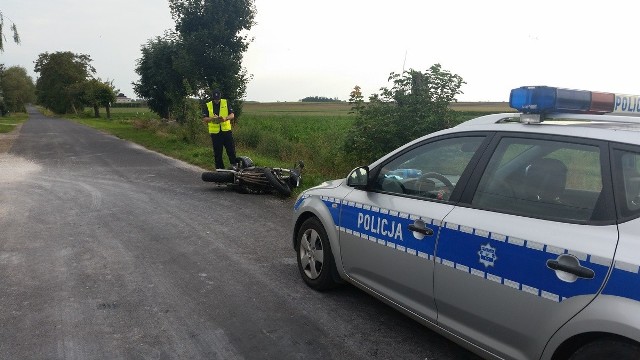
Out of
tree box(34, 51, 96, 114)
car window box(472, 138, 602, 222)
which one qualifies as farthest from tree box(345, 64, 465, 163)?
tree box(34, 51, 96, 114)

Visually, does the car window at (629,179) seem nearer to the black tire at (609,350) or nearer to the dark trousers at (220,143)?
the black tire at (609,350)

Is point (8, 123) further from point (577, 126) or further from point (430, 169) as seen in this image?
point (577, 126)

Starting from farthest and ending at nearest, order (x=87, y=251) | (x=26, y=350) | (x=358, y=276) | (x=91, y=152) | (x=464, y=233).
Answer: (x=91, y=152)
(x=87, y=251)
(x=358, y=276)
(x=26, y=350)
(x=464, y=233)

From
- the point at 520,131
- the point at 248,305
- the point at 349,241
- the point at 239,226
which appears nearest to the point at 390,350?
the point at 349,241

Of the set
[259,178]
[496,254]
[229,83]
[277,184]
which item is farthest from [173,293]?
[229,83]

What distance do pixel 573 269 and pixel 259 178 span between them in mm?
6877

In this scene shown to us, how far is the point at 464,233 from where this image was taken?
273 centimetres

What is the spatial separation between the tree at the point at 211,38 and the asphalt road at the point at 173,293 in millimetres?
14146

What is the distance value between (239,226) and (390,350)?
12.0 ft

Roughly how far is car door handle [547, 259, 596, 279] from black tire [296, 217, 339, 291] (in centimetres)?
211

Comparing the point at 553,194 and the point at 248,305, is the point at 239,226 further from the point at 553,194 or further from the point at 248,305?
the point at 553,194

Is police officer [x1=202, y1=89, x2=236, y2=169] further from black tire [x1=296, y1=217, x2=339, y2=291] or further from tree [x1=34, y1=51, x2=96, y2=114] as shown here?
tree [x1=34, y1=51, x2=96, y2=114]

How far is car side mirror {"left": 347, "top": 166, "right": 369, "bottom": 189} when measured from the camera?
147 inches

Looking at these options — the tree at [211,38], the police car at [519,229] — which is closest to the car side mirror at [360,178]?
the police car at [519,229]
